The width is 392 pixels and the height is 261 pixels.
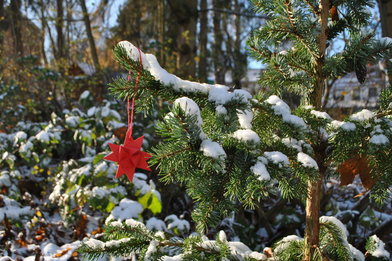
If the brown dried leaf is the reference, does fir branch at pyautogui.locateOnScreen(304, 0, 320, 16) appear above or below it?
above

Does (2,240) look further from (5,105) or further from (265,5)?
(5,105)

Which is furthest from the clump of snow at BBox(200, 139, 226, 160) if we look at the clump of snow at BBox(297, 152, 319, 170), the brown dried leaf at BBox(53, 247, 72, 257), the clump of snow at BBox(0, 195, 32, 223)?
the clump of snow at BBox(0, 195, 32, 223)

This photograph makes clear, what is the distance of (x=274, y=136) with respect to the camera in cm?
133

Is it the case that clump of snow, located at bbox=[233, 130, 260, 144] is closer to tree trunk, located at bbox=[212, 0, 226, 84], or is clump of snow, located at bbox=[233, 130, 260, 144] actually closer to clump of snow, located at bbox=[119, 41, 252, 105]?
clump of snow, located at bbox=[119, 41, 252, 105]

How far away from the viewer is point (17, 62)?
21.5 feet

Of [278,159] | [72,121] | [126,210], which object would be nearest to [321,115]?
[278,159]

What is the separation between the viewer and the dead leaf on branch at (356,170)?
1.17 meters

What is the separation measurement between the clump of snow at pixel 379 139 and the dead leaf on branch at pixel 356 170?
17 cm

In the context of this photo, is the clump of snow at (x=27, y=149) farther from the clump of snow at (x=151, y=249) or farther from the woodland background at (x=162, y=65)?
the clump of snow at (x=151, y=249)

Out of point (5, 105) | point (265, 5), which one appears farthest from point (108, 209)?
point (5, 105)

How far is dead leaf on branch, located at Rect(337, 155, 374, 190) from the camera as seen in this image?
3.84 feet

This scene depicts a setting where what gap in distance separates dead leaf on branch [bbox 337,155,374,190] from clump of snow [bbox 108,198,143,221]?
1.79 metres

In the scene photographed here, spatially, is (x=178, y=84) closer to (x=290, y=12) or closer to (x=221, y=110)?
(x=221, y=110)

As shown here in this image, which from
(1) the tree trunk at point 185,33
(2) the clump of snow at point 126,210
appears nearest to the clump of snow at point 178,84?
(2) the clump of snow at point 126,210
